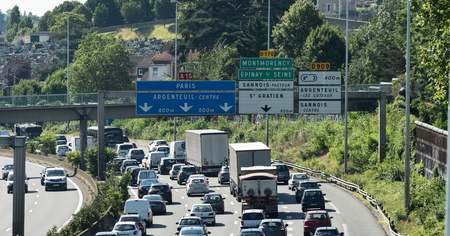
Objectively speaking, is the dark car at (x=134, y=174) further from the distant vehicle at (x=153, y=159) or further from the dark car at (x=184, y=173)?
the distant vehicle at (x=153, y=159)

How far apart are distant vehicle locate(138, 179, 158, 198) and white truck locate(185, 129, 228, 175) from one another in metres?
10.1

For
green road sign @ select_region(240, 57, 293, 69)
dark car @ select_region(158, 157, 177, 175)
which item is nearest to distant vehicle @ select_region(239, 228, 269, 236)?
green road sign @ select_region(240, 57, 293, 69)

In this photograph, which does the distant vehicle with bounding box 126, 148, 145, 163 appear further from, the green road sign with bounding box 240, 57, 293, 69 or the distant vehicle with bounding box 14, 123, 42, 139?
the distant vehicle with bounding box 14, 123, 42, 139

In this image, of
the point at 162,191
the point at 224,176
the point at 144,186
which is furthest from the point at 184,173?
the point at 162,191

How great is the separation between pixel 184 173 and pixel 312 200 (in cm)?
2276

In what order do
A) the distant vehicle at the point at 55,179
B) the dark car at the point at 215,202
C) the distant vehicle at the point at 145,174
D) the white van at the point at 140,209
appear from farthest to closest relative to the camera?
1. the distant vehicle at the point at 55,179
2. the distant vehicle at the point at 145,174
3. the dark car at the point at 215,202
4. the white van at the point at 140,209

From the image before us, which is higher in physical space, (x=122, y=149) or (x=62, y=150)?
(x=122, y=149)

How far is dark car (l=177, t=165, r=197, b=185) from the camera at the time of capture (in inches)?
3356

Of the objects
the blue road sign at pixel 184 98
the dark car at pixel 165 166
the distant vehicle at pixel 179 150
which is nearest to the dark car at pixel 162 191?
the blue road sign at pixel 184 98

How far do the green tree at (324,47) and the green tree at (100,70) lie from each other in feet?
137

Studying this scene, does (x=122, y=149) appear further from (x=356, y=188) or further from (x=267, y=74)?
(x=267, y=74)

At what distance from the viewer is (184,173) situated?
3376 inches

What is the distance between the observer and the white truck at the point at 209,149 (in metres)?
84.4

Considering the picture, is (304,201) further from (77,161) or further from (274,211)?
(77,161)
